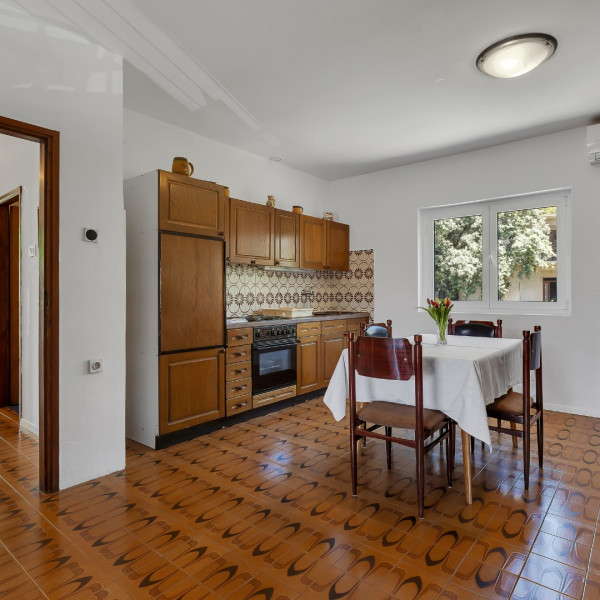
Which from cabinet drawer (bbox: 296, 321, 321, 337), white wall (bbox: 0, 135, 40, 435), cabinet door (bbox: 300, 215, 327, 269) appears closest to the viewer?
white wall (bbox: 0, 135, 40, 435)

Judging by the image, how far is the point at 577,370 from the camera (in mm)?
4016

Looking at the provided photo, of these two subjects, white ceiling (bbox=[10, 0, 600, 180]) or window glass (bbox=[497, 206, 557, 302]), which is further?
window glass (bbox=[497, 206, 557, 302])

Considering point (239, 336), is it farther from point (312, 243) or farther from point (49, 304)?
point (312, 243)

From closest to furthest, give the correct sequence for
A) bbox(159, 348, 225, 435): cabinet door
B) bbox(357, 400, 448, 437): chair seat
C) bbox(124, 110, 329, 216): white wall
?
bbox(357, 400, 448, 437): chair seat < bbox(159, 348, 225, 435): cabinet door < bbox(124, 110, 329, 216): white wall

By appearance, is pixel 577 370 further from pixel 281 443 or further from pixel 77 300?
pixel 77 300

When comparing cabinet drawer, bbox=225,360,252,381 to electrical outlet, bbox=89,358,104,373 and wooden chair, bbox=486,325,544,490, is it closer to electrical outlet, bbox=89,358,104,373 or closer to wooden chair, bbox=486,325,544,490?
electrical outlet, bbox=89,358,104,373

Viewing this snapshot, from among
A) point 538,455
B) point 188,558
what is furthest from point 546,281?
point 188,558

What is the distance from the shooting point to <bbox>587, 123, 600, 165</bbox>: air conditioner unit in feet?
12.3

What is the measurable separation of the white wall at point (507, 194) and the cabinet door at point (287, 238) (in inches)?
44.6

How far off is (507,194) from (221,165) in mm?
3017

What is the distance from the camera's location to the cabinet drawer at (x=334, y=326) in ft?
15.5

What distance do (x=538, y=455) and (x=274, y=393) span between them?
2.28m

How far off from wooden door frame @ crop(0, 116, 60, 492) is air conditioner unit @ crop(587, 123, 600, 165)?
14.1 feet

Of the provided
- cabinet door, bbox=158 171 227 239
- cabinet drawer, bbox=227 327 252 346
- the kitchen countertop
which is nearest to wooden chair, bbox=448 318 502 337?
the kitchen countertop
